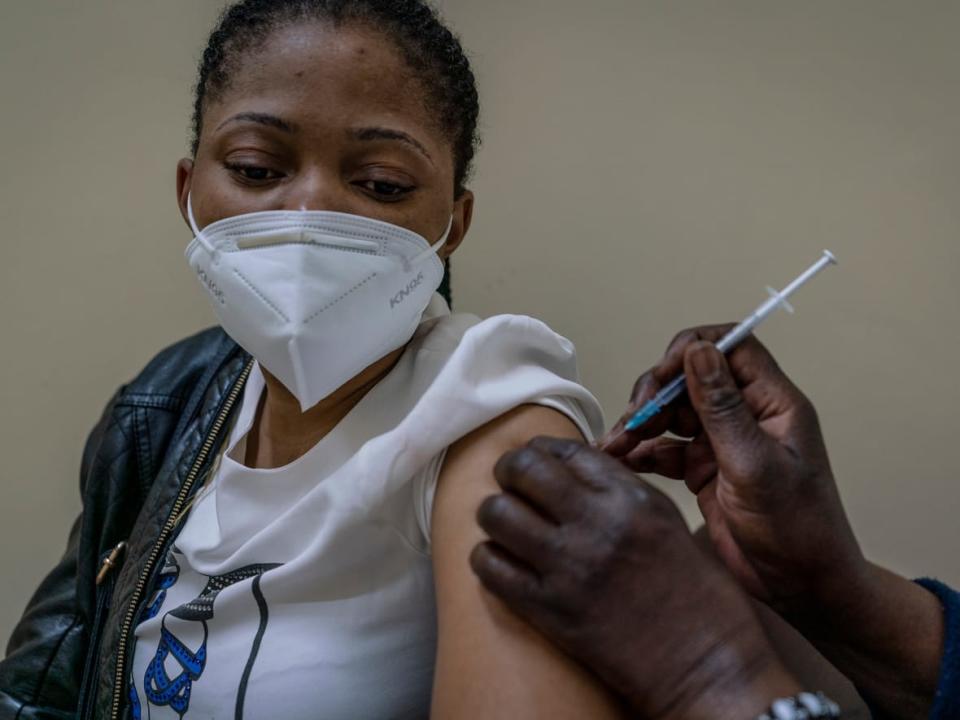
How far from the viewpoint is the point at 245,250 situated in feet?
3.08

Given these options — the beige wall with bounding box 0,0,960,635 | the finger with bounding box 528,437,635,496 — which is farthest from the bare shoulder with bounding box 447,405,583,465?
the beige wall with bounding box 0,0,960,635

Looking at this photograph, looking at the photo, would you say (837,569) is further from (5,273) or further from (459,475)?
(5,273)

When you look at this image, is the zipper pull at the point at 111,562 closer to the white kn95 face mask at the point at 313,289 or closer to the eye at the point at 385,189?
the white kn95 face mask at the point at 313,289

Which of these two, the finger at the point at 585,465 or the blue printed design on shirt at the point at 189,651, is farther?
the blue printed design on shirt at the point at 189,651

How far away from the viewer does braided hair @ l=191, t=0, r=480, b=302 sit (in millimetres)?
978

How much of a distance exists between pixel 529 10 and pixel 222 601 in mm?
1449

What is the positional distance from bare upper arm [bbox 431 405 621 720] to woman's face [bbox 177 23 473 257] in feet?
1.13

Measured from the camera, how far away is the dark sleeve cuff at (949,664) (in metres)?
0.82

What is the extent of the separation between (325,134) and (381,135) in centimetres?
7

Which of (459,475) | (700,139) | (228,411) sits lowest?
(459,475)

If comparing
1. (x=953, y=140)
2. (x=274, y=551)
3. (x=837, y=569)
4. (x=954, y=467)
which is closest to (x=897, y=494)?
(x=954, y=467)

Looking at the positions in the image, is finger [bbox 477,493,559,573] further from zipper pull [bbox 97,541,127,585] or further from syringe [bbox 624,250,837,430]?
zipper pull [bbox 97,541,127,585]

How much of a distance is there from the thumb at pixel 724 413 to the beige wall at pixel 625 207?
96 centimetres

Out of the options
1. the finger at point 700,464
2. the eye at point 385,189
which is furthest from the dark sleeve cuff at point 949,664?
the eye at point 385,189
